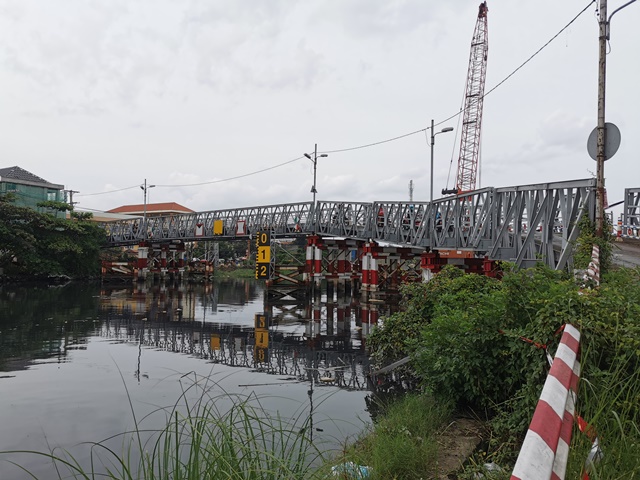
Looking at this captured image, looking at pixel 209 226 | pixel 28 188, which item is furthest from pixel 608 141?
pixel 28 188

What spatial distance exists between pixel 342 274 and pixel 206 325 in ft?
65.1

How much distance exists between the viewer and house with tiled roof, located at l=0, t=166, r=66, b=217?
166 feet

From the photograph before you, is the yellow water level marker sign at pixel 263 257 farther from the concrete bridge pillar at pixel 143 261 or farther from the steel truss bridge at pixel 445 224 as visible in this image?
the concrete bridge pillar at pixel 143 261

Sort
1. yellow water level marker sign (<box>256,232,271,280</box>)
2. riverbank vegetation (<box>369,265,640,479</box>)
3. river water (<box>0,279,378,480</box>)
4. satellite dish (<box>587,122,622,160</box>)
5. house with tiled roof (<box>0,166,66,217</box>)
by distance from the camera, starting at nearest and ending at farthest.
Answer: riverbank vegetation (<box>369,265,640,479</box>)
river water (<box>0,279,378,480</box>)
satellite dish (<box>587,122,622,160</box>)
yellow water level marker sign (<box>256,232,271,280</box>)
house with tiled roof (<box>0,166,66,217</box>)

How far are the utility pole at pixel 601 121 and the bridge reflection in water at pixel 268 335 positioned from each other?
6299mm

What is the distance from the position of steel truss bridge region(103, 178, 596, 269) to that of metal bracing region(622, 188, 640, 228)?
0.26 meters

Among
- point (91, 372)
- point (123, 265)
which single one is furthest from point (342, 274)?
point (91, 372)

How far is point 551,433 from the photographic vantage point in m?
1.97

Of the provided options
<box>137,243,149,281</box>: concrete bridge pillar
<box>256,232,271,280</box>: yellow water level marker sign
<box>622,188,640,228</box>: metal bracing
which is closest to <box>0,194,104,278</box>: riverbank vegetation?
<box>137,243,149,281</box>: concrete bridge pillar

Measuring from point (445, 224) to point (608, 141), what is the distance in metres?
11.5

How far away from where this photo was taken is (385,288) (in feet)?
118

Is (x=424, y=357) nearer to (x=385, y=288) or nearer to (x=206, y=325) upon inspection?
(x=206, y=325)

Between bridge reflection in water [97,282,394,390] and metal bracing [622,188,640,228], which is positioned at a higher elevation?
metal bracing [622,188,640,228]

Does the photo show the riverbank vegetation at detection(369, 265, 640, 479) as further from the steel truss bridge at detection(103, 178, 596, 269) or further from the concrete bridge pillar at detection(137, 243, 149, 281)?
the concrete bridge pillar at detection(137, 243, 149, 281)
